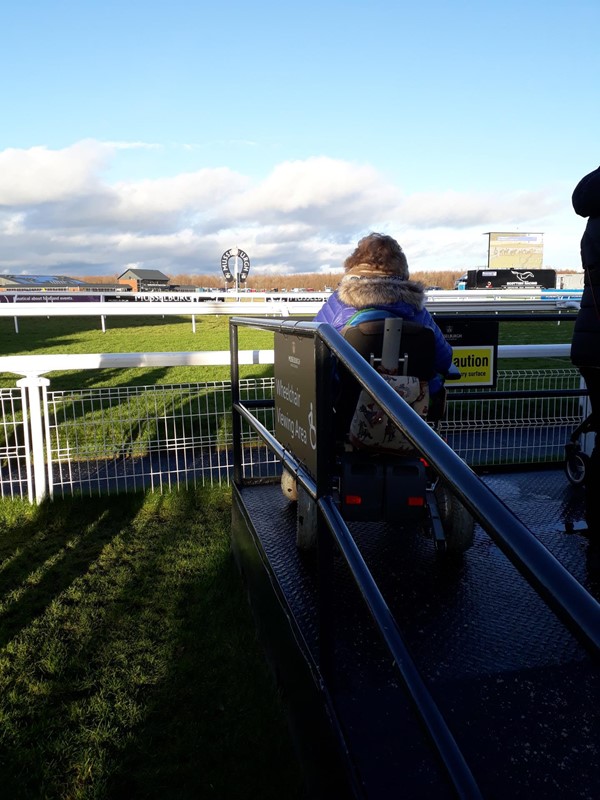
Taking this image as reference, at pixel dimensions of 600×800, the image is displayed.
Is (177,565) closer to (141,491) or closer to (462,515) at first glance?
(141,491)

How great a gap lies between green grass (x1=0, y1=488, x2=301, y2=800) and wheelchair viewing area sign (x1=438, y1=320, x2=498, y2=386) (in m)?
2.26

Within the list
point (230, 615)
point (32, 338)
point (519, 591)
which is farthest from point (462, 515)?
point (32, 338)

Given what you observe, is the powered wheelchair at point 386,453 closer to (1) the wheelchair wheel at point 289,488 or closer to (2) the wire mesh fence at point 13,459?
(1) the wheelchair wheel at point 289,488

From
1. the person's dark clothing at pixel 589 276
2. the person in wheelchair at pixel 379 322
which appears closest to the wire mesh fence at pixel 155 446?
the person in wheelchair at pixel 379 322

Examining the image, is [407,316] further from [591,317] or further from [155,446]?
[155,446]

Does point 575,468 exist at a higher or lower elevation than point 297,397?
lower

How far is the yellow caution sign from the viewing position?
4848 millimetres

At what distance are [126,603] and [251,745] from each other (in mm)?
1373

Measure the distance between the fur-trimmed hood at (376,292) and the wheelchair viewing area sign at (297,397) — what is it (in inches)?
16.5

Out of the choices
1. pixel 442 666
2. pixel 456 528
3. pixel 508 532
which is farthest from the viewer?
pixel 456 528

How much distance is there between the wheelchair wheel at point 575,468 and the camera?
149 inches

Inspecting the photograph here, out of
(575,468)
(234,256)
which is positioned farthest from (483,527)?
→ (234,256)

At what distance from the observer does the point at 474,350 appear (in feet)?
16.0

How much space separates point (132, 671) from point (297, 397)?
1.65 metres
